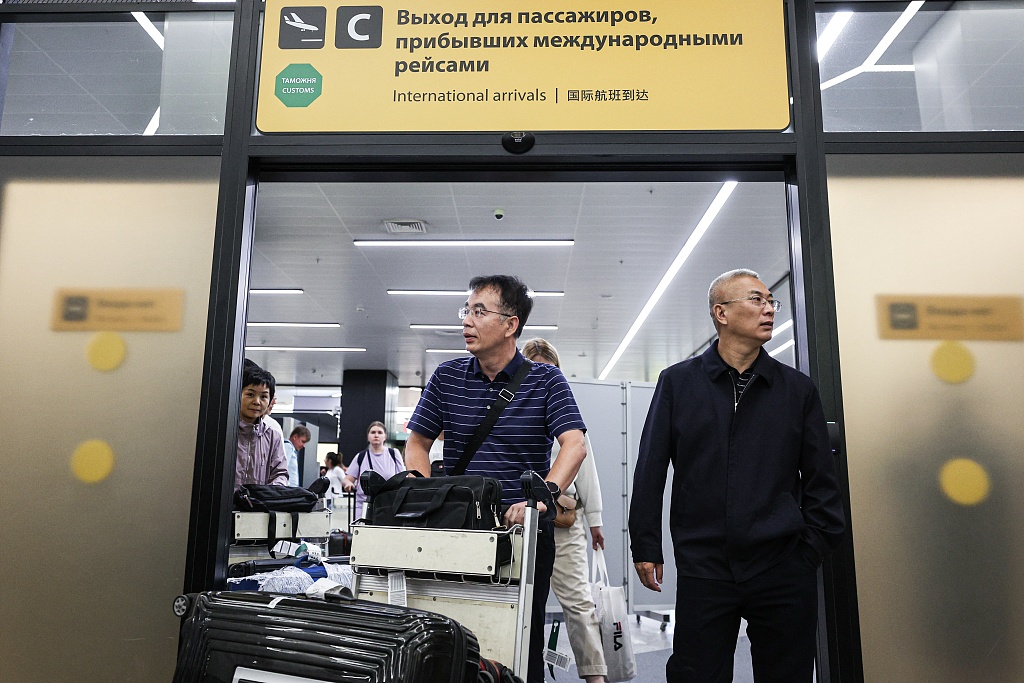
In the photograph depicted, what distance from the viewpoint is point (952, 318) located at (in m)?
2.48

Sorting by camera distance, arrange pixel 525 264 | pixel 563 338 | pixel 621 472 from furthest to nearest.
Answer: pixel 563 338 → pixel 525 264 → pixel 621 472

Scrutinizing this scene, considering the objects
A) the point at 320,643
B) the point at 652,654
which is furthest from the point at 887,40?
the point at 652,654

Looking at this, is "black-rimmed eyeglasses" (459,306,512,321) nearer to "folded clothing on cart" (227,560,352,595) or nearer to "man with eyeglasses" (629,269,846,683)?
"man with eyeglasses" (629,269,846,683)

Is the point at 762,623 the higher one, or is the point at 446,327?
the point at 446,327

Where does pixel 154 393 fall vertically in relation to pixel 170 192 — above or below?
below

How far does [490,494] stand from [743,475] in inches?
28.5

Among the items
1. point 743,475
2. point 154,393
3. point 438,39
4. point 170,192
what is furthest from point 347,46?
point 743,475

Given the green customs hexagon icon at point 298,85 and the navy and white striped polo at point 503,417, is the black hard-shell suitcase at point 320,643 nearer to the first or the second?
the navy and white striped polo at point 503,417

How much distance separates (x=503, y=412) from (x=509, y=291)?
1.34ft

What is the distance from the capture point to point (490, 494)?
6.96ft

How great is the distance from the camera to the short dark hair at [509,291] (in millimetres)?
2625

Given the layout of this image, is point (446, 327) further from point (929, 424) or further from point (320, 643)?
point (320, 643)

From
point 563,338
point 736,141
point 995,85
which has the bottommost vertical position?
point 736,141

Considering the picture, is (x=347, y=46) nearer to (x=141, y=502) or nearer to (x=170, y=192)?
(x=170, y=192)
